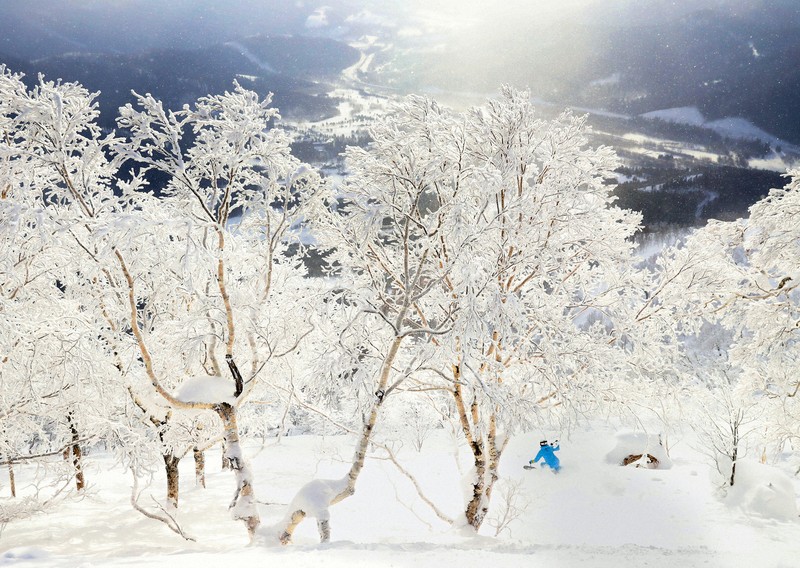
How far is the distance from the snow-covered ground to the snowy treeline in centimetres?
130

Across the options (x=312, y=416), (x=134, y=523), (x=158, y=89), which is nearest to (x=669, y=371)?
(x=312, y=416)

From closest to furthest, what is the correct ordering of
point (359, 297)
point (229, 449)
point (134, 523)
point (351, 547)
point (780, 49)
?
point (351, 547), point (359, 297), point (229, 449), point (134, 523), point (780, 49)

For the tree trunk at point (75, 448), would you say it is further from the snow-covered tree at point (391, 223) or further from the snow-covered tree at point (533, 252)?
the snow-covered tree at point (533, 252)

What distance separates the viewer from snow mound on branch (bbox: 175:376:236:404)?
664cm

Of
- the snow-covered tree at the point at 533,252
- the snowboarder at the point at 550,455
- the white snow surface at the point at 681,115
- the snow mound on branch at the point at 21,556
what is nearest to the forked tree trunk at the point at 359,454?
the snow-covered tree at the point at 533,252

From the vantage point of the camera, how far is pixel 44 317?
21.8 feet

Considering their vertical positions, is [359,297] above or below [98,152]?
below

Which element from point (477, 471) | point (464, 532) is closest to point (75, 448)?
point (464, 532)

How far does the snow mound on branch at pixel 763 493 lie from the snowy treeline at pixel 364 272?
5.44 meters

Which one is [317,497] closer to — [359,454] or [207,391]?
[359,454]

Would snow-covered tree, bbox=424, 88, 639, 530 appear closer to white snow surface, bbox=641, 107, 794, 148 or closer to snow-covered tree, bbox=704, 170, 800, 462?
snow-covered tree, bbox=704, 170, 800, 462

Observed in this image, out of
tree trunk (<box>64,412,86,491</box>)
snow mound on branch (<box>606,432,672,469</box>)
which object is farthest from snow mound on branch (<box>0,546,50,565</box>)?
snow mound on branch (<box>606,432,672,469</box>)

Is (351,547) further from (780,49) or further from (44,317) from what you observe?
(780,49)

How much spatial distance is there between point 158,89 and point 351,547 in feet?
662
